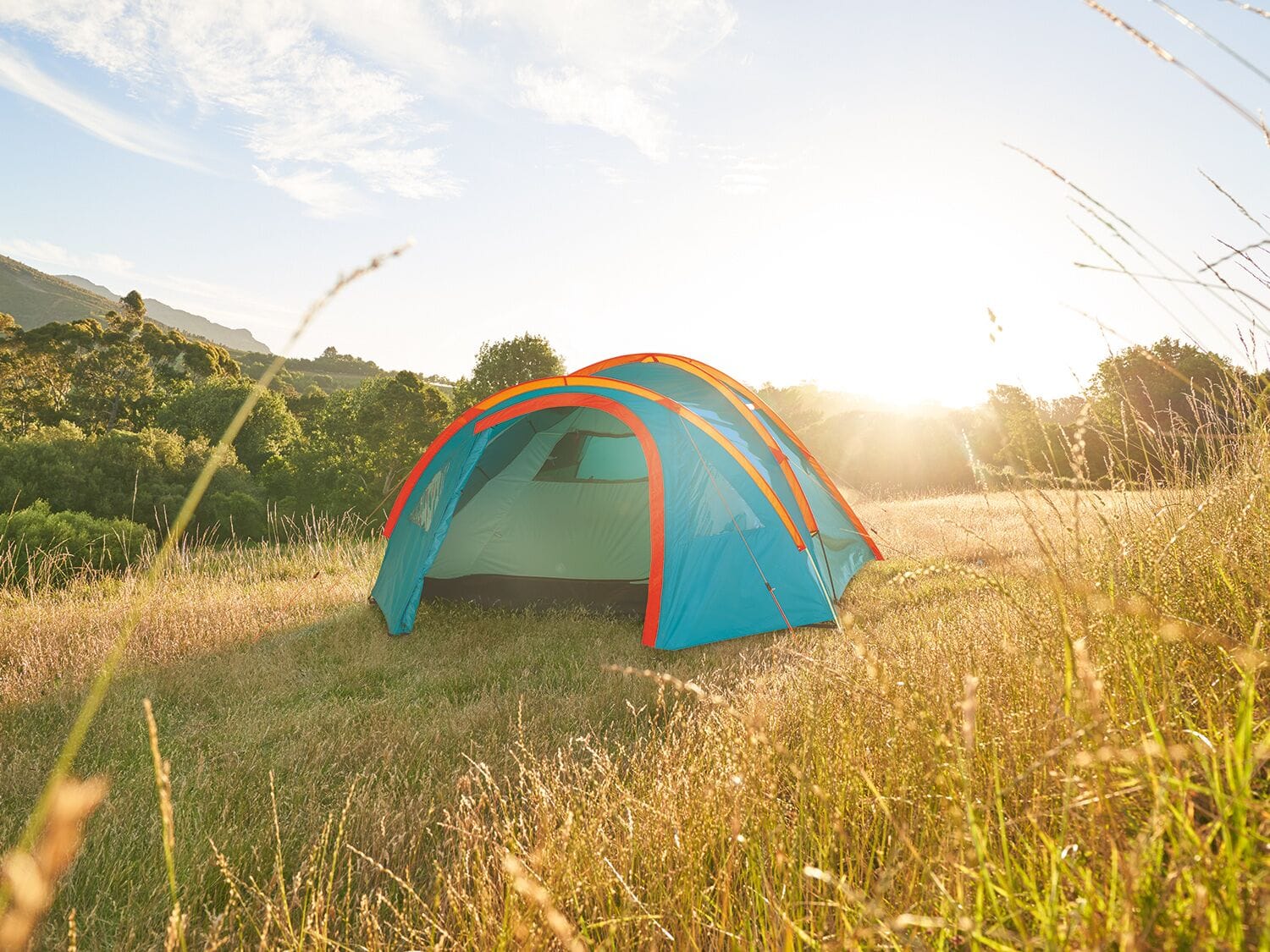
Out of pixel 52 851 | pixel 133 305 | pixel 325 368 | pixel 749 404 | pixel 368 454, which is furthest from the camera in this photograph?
pixel 325 368

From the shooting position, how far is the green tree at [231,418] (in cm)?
2473

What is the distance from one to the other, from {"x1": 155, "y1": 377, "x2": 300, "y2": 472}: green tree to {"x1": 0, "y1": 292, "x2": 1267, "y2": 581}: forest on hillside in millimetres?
64

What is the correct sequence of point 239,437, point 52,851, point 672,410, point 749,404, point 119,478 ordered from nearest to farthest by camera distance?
point 52,851 < point 672,410 < point 749,404 < point 119,478 < point 239,437

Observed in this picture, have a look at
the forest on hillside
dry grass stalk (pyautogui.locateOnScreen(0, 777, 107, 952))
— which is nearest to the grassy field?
dry grass stalk (pyautogui.locateOnScreen(0, 777, 107, 952))

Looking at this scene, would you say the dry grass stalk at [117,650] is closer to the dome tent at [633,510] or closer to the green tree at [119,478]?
the dome tent at [633,510]

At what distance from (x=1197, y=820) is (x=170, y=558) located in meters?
8.67

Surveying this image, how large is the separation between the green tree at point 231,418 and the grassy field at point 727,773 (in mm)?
22685

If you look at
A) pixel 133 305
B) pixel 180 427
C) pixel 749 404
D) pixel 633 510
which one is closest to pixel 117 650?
pixel 633 510

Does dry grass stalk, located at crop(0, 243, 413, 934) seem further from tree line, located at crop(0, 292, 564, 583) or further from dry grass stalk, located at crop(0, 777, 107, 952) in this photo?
tree line, located at crop(0, 292, 564, 583)

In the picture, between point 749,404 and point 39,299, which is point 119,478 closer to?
point 749,404

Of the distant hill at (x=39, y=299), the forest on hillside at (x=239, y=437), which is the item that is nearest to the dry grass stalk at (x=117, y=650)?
the forest on hillside at (x=239, y=437)

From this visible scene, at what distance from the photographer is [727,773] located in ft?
6.01

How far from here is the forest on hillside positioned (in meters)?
15.8

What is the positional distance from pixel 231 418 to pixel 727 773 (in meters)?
27.9
